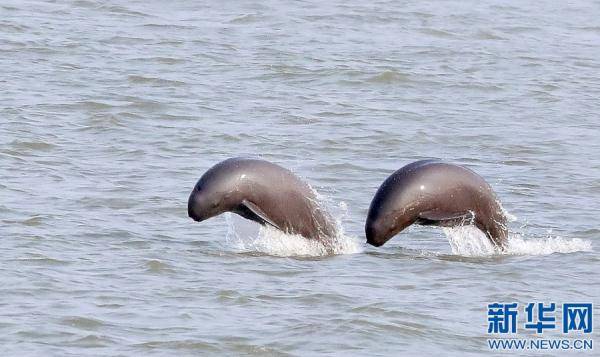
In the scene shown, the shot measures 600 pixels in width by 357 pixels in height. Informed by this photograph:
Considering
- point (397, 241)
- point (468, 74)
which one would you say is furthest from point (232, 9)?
point (397, 241)

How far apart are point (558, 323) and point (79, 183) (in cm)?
679

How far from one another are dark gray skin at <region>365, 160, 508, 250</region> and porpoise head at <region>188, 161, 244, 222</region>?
123 cm

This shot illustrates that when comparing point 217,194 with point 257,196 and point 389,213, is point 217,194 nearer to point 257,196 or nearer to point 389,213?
point 257,196

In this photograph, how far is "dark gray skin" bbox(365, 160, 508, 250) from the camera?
14.7 meters

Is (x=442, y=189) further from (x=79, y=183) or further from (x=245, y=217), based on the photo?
(x=79, y=183)

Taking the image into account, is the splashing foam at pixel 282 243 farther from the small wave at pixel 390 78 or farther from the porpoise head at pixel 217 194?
the small wave at pixel 390 78

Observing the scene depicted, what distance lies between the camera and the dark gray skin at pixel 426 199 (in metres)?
14.7

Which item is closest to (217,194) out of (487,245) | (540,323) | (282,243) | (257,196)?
(257,196)

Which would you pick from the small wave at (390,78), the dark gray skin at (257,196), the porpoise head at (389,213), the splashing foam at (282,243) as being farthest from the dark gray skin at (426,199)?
the small wave at (390,78)

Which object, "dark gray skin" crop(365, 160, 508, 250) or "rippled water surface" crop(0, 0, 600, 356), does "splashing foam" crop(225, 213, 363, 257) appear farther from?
"dark gray skin" crop(365, 160, 508, 250)

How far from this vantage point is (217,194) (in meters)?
14.9

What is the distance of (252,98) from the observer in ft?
77.9

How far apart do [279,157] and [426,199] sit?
557 centimetres

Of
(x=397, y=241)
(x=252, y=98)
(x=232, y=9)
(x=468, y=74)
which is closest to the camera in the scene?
(x=397, y=241)
